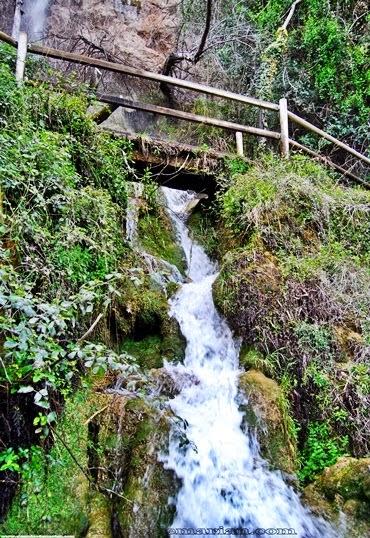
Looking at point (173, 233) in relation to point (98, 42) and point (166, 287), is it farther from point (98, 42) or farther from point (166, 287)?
point (98, 42)

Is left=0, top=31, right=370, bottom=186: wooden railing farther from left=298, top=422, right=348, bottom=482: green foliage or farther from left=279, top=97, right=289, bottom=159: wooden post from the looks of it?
left=298, top=422, right=348, bottom=482: green foliage

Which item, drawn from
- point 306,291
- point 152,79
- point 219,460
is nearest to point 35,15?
point 152,79

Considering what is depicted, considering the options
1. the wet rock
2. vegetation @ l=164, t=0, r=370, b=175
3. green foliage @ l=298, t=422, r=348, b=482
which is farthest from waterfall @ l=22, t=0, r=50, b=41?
green foliage @ l=298, t=422, r=348, b=482

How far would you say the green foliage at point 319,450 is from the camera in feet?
11.7

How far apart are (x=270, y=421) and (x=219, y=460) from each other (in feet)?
1.80

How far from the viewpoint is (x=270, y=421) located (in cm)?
358

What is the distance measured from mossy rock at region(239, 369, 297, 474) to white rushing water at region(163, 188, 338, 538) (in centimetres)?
9

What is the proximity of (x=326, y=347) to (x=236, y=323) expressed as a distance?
0.97 metres

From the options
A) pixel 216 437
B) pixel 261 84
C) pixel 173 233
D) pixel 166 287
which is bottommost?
pixel 216 437

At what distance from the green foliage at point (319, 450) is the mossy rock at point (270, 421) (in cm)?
16

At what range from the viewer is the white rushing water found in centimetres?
304

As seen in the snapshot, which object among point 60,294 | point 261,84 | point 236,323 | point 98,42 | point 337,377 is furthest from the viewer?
point 98,42

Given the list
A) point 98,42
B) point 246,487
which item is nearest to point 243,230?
point 246,487

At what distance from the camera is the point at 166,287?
5320mm
